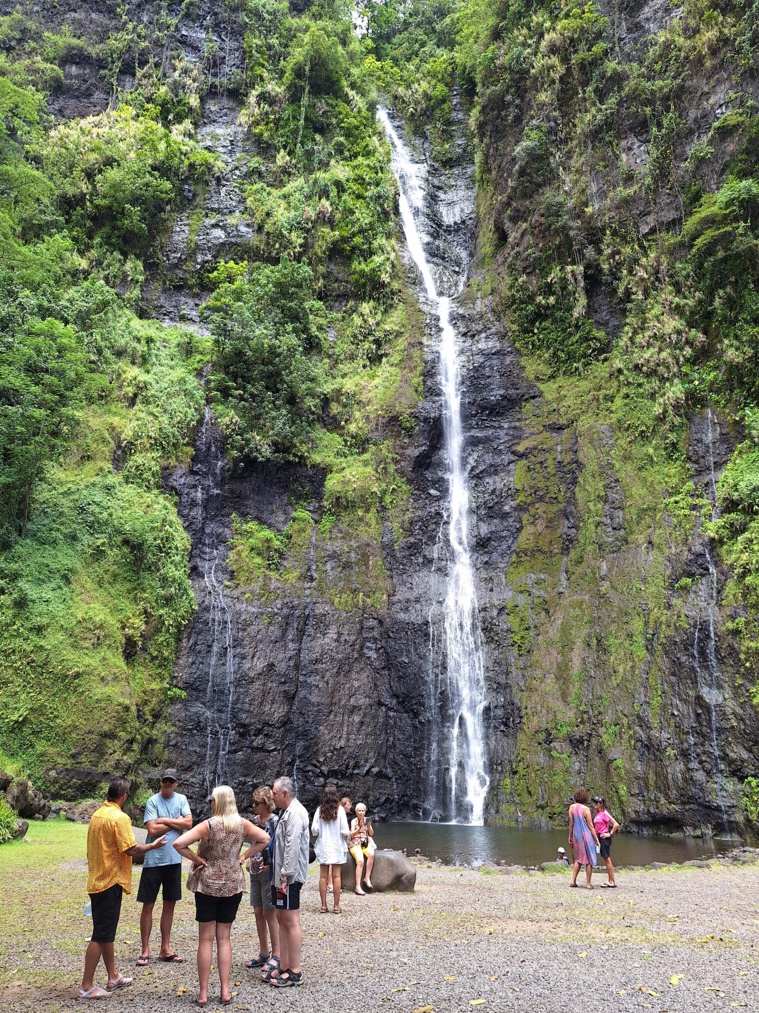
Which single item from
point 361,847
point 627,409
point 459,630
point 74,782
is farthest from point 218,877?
point 627,409

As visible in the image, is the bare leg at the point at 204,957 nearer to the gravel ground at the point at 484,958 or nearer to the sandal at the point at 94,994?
the gravel ground at the point at 484,958

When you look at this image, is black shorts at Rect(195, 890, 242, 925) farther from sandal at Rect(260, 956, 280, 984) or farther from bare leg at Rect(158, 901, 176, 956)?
bare leg at Rect(158, 901, 176, 956)

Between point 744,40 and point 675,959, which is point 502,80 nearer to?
point 744,40

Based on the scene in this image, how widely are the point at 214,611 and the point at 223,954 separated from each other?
54.5 ft

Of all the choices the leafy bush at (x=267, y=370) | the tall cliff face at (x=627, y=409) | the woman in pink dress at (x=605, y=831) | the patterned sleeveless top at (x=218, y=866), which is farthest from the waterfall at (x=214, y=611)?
the patterned sleeveless top at (x=218, y=866)

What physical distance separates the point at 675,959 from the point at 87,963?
4948mm

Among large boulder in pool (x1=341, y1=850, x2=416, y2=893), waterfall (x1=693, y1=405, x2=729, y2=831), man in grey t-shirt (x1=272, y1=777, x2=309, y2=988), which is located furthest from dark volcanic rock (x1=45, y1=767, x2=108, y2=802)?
waterfall (x1=693, y1=405, x2=729, y2=831)

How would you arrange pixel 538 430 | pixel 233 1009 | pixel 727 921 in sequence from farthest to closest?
pixel 538 430 < pixel 727 921 < pixel 233 1009

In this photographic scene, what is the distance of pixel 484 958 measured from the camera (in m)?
6.36

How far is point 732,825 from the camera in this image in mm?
16031

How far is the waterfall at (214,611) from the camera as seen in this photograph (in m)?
19.9

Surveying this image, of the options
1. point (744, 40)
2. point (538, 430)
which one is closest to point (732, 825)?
point (538, 430)

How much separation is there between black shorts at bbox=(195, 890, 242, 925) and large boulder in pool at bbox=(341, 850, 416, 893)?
5.53 meters

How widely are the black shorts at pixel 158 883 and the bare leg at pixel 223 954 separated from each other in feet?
3.49
